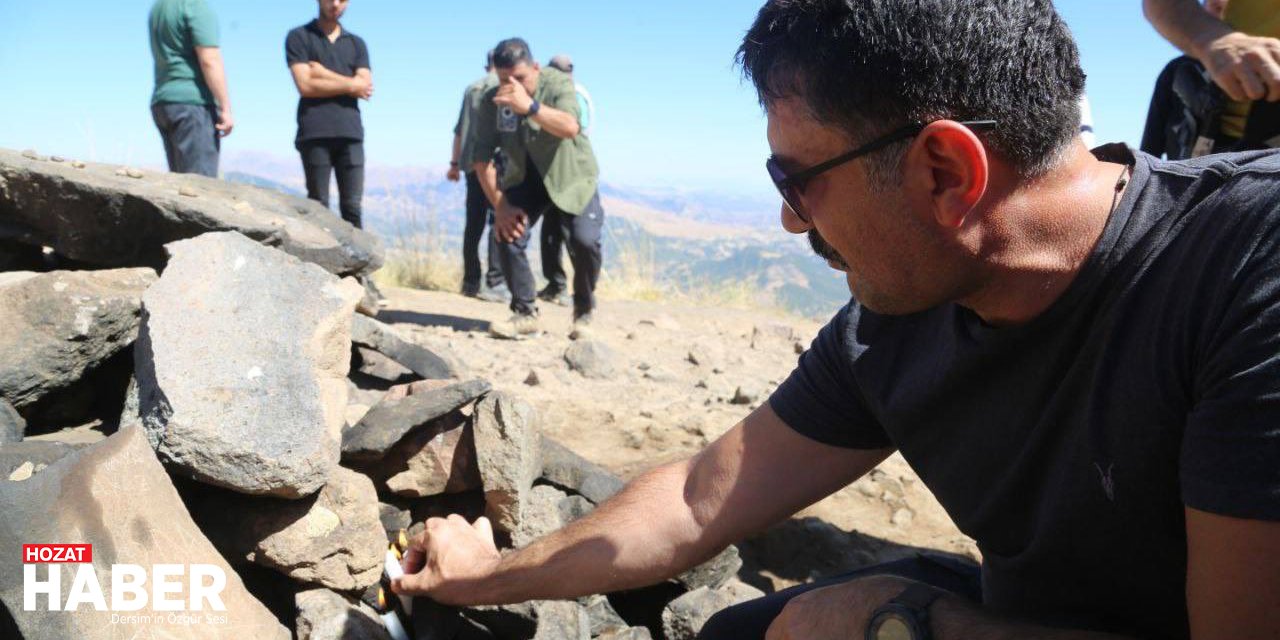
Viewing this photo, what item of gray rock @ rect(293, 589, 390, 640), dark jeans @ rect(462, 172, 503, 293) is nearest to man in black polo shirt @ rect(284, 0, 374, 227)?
dark jeans @ rect(462, 172, 503, 293)

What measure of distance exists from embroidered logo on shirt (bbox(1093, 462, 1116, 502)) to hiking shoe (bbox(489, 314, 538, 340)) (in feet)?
15.6

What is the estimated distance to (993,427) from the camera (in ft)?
5.63

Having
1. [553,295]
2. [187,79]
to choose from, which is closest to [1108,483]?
[187,79]

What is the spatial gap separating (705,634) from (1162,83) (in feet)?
8.13

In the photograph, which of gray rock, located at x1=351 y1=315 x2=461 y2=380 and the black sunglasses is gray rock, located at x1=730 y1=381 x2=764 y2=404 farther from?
the black sunglasses

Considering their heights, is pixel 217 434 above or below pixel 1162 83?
below

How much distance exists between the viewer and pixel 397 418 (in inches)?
116

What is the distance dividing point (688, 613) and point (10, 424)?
2007 mm

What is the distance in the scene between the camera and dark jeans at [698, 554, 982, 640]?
7.10 ft

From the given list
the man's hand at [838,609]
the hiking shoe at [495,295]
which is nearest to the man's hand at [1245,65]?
the man's hand at [838,609]

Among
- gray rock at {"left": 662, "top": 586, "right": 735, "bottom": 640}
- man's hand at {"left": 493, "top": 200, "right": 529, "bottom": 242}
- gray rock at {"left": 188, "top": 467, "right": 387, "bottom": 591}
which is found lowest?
gray rock at {"left": 662, "top": 586, "right": 735, "bottom": 640}

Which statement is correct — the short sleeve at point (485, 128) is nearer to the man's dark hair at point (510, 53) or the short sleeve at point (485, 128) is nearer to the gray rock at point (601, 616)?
the man's dark hair at point (510, 53)

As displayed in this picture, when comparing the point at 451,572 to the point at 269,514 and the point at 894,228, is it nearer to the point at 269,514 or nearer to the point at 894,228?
the point at 269,514

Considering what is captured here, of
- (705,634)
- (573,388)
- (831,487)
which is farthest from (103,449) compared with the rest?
(573,388)
